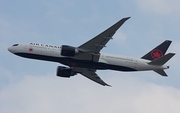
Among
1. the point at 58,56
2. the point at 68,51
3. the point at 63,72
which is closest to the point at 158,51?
the point at 63,72

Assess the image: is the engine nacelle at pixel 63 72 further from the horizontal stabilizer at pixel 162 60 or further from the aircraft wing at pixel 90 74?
the horizontal stabilizer at pixel 162 60

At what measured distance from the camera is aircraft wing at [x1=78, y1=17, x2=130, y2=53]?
61094mm

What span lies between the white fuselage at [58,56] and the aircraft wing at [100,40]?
2.41 meters

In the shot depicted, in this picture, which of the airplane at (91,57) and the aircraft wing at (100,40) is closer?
the aircraft wing at (100,40)

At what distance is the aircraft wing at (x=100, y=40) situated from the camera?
6109cm

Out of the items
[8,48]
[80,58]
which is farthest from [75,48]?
[8,48]

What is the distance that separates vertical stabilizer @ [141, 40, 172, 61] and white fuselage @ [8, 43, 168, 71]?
258 cm

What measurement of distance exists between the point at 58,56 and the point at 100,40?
23.8 ft

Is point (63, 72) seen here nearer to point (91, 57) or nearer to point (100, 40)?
point (91, 57)

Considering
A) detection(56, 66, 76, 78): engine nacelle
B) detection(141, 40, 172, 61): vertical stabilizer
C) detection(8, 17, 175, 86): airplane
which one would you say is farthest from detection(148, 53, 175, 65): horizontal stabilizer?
detection(56, 66, 76, 78): engine nacelle

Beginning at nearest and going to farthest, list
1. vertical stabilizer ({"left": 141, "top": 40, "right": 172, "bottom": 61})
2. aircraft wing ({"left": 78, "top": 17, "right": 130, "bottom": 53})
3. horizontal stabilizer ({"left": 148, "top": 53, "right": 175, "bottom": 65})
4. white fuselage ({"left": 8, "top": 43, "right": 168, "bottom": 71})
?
aircraft wing ({"left": 78, "top": 17, "right": 130, "bottom": 53})
horizontal stabilizer ({"left": 148, "top": 53, "right": 175, "bottom": 65})
white fuselage ({"left": 8, "top": 43, "right": 168, "bottom": 71})
vertical stabilizer ({"left": 141, "top": 40, "right": 172, "bottom": 61})

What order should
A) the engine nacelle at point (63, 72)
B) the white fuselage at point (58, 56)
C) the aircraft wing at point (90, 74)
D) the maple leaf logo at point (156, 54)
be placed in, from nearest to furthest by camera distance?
1. the white fuselage at point (58, 56)
2. the maple leaf logo at point (156, 54)
3. the engine nacelle at point (63, 72)
4. the aircraft wing at point (90, 74)

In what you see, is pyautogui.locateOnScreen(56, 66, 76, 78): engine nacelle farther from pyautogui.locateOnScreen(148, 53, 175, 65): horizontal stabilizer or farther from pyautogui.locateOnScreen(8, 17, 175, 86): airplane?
pyautogui.locateOnScreen(148, 53, 175, 65): horizontal stabilizer

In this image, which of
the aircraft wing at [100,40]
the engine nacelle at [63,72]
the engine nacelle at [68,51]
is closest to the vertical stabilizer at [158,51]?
the aircraft wing at [100,40]
